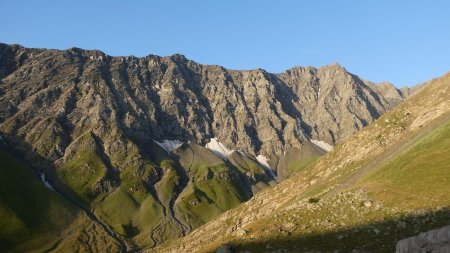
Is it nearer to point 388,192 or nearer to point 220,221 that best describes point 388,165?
point 388,192

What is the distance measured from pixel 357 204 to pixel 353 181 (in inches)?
864

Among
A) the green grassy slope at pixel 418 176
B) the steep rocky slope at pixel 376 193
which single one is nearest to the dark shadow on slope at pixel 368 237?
the steep rocky slope at pixel 376 193

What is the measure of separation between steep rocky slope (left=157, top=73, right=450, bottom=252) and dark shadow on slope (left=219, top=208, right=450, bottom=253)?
0.30 ft

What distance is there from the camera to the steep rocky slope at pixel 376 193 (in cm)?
5250

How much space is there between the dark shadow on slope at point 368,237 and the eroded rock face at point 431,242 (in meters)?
21.0

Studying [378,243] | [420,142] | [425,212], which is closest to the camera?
[378,243]

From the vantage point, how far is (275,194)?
128625 mm

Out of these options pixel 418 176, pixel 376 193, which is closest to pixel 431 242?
pixel 376 193

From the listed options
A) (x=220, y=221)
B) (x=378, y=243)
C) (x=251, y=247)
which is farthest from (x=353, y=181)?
(x=220, y=221)

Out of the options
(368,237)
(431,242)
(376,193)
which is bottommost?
(368,237)

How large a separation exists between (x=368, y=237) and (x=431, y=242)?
3042 cm

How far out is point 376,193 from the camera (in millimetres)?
67000

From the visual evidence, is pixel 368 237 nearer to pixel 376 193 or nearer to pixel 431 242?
pixel 376 193

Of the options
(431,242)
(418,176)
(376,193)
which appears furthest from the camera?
(418,176)
